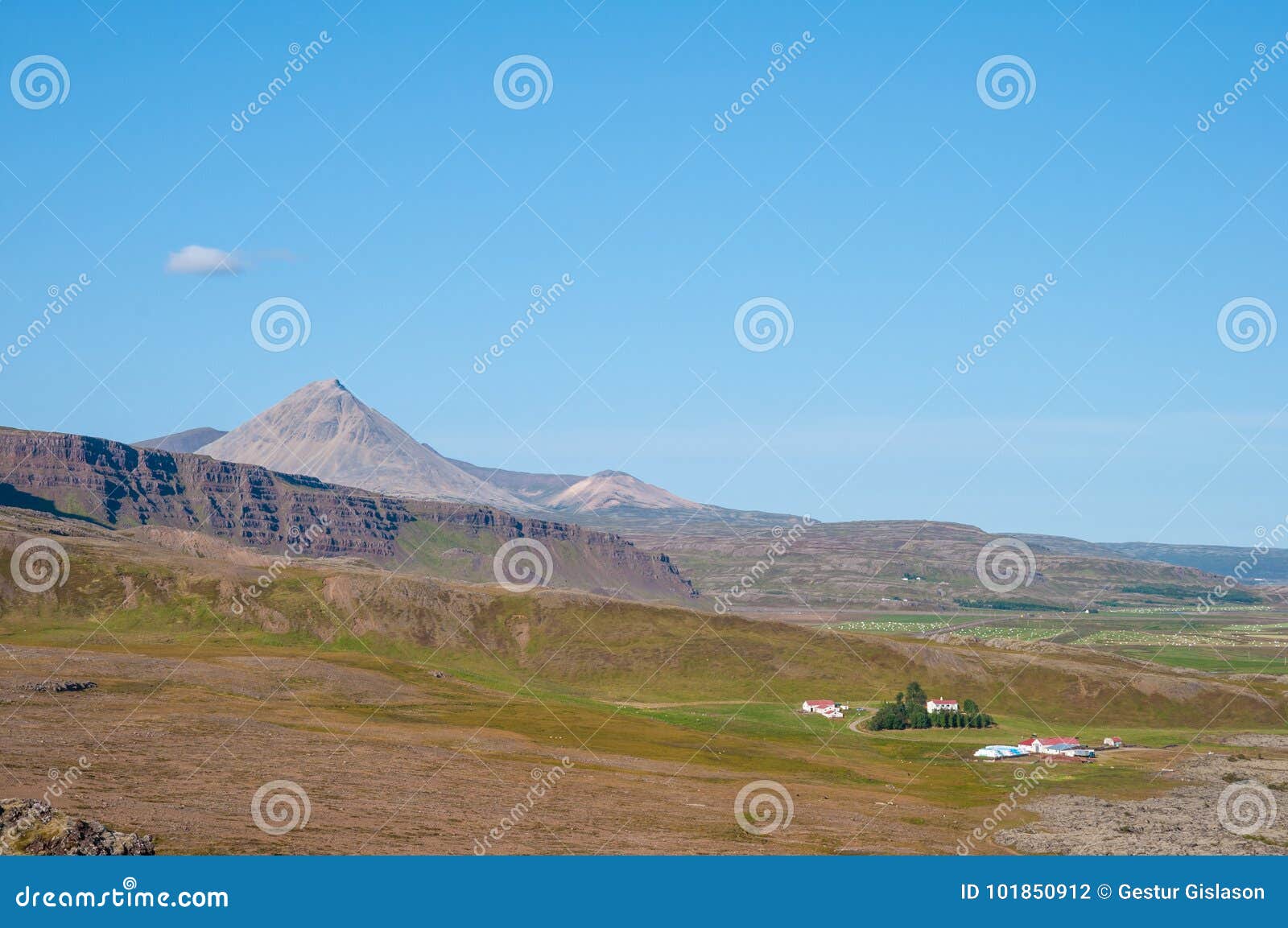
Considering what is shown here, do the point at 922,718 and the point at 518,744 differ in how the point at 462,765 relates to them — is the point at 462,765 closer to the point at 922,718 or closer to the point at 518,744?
the point at 518,744

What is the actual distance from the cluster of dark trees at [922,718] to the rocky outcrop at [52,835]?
12211cm

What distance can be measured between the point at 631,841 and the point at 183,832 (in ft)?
88.5

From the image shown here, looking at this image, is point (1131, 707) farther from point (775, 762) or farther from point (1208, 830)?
point (1208, 830)

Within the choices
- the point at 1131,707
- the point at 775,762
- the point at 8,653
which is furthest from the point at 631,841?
the point at 1131,707

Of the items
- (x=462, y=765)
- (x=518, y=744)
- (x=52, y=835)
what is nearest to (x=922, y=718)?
(x=518, y=744)

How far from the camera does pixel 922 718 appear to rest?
537ft

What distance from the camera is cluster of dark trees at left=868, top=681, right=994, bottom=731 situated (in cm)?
16262

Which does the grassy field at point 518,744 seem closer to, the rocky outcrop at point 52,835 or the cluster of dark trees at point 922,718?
the cluster of dark trees at point 922,718

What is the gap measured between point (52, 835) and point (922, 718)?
131 meters

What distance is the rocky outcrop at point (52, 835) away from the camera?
49938 millimetres

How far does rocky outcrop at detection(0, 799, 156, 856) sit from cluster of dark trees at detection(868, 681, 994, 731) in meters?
122

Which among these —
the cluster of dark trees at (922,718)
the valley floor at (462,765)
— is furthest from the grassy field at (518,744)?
the cluster of dark trees at (922,718)

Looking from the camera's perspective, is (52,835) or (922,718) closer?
(52,835)

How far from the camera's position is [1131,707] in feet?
617
